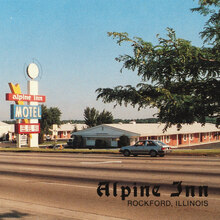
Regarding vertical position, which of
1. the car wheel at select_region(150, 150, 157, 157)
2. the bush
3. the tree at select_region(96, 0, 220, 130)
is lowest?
the car wheel at select_region(150, 150, 157, 157)

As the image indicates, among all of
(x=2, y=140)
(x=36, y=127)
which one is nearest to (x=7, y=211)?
(x=36, y=127)

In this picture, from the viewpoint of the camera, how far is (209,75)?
4.86 meters

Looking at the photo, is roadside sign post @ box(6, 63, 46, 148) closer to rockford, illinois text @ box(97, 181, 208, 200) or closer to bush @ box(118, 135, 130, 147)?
bush @ box(118, 135, 130, 147)

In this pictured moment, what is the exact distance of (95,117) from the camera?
8312cm

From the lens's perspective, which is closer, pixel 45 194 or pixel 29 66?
pixel 45 194

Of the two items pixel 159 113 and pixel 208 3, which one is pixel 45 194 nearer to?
pixel 159 113

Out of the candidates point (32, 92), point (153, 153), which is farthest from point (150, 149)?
point (32, 92)

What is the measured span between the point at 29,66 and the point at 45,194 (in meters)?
41.3

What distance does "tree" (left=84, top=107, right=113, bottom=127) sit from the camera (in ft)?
271

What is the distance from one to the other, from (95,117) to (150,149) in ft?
181

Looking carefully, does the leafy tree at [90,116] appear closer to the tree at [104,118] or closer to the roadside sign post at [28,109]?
the tree at [104,118]

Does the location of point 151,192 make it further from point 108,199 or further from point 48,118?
point 48,118

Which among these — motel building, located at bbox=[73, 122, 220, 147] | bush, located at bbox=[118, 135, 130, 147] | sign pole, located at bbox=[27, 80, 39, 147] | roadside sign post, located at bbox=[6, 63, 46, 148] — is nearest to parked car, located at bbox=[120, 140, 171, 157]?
roadside sign post, located at bbox=[6, 63, 46, 148]

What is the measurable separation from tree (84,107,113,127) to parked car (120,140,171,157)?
5263 cm
